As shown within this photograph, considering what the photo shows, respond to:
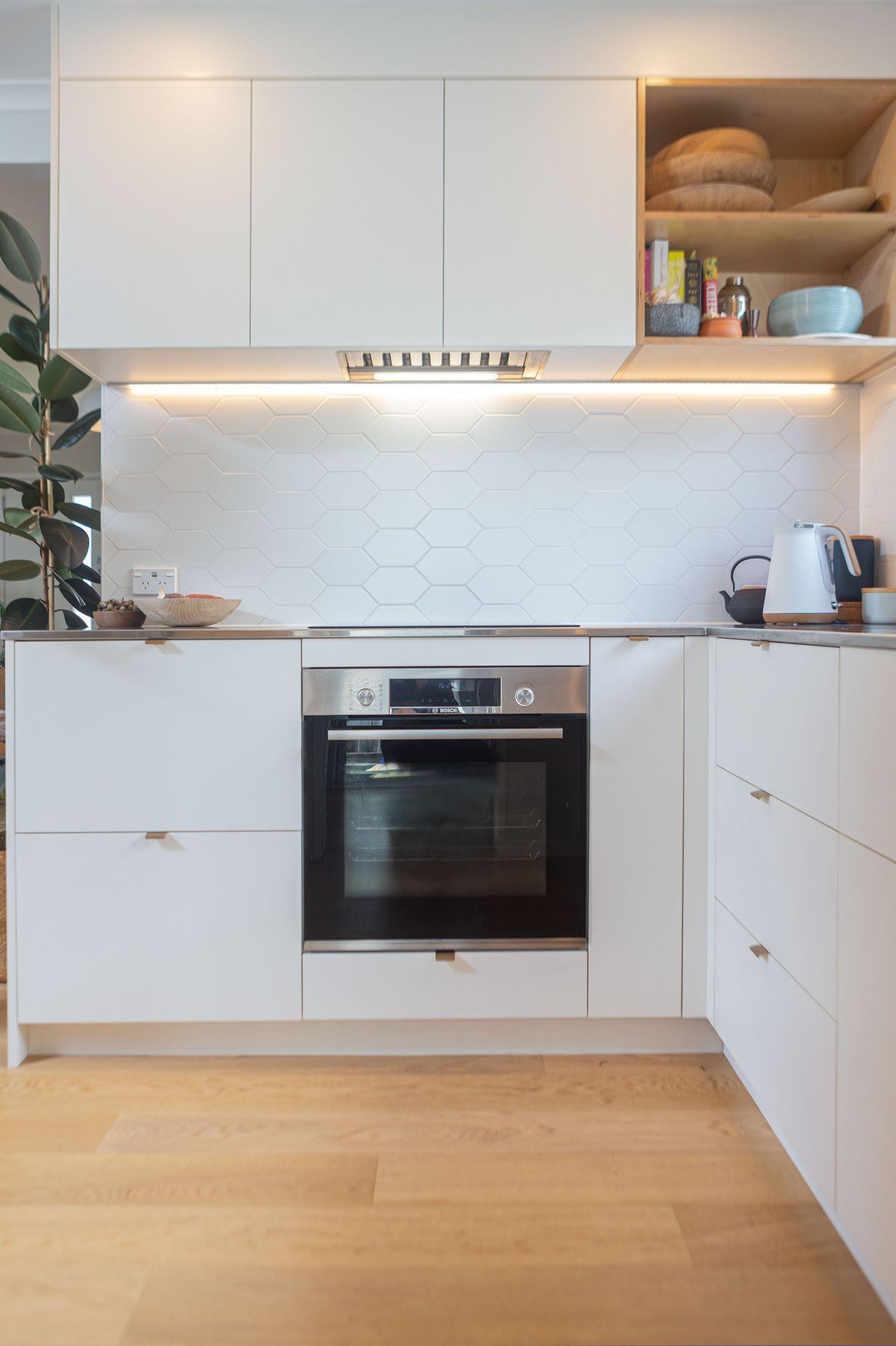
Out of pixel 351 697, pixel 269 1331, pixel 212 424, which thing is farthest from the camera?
pixel 212 424

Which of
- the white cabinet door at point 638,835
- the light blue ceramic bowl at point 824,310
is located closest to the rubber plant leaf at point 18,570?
the white cabinet door at point 638,835

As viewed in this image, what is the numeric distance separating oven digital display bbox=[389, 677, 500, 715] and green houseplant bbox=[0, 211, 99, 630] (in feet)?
3.84

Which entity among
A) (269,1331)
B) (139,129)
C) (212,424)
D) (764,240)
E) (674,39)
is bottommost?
(269,1331)

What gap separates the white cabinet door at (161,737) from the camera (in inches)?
73.7

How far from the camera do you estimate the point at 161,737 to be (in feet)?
6.16

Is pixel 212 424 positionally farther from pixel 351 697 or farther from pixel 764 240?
pixel 764 240

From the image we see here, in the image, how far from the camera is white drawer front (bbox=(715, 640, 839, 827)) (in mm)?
1290

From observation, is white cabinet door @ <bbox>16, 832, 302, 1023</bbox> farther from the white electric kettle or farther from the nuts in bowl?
the white electric kettle

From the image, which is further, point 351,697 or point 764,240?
point 764,240

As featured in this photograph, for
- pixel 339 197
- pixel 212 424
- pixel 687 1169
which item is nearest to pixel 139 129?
pixel 339 197

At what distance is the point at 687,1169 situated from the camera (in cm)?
151

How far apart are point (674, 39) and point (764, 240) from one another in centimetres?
51

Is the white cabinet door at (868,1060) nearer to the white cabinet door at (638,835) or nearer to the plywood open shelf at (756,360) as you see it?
the white cabinet door at (638,835)

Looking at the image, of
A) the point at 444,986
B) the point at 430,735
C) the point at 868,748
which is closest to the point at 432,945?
the point at 444,986
